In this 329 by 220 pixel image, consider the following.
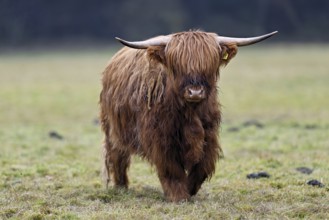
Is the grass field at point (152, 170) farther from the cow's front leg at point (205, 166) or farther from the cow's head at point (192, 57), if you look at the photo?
the cow's head at point (192, 57)

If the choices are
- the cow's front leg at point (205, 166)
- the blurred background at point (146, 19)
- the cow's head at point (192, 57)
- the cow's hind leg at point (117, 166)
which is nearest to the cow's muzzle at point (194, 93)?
the cow's head at point (192, 57)

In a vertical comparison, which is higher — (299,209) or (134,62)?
(134,62)

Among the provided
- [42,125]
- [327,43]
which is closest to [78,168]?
[42,125]

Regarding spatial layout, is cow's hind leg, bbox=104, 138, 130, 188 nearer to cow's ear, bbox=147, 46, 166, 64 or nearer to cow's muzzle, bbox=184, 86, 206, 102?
cow's ear, bbox=147, 46, 166, 64

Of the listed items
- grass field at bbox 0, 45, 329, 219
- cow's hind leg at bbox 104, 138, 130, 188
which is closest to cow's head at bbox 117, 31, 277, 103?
grass field at bbox 0, 45, 329, 219

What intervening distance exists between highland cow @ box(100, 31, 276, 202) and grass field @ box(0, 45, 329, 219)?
35cm

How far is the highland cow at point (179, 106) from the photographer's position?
667 cm

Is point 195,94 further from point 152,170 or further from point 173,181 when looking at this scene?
point 152,170

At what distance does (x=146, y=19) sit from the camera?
58750 mm

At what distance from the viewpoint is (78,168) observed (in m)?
9.77

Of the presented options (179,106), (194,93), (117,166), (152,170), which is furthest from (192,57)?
(152,170)

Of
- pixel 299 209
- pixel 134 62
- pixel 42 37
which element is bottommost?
pixel 42 37

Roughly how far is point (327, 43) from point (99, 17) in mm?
19340

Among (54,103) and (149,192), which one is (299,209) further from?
(54,103)
